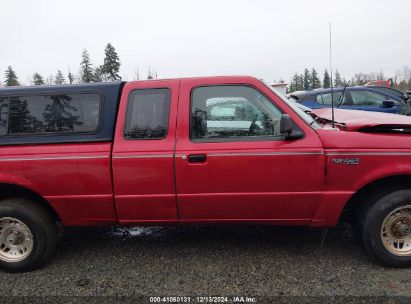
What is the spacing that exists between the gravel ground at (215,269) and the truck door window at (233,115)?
127 centimetres

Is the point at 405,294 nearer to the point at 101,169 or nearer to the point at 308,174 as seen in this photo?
the point at 308,174

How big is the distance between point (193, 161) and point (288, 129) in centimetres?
90

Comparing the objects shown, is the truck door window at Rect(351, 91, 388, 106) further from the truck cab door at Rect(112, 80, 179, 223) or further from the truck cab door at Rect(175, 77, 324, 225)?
the truck cab door at Rect(112, 80, 179, 223)

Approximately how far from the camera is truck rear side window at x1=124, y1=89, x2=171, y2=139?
356 cm

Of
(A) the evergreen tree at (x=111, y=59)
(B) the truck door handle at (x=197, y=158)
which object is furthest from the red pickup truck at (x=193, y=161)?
(A) the evergreen tree at (x=111, y=59)

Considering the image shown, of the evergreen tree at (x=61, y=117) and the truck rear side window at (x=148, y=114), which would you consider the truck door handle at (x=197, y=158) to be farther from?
the evergreen tree at (x=61, y=117)

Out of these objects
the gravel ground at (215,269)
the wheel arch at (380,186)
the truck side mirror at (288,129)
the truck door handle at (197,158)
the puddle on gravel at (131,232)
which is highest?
the truck side mirror at (288,129)

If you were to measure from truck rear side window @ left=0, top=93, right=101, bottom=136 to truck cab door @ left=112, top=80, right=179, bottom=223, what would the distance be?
1.03ft

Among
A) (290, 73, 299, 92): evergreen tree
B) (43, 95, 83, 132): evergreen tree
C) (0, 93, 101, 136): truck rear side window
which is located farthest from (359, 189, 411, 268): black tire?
(290, 73, 299, 92): evergreen tree

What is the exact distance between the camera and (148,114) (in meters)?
3.60

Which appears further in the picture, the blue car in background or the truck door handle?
the blue car in background

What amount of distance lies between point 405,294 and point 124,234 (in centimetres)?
310

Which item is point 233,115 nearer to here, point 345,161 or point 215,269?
point 345,161

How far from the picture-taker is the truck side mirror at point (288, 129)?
10.8 ft
